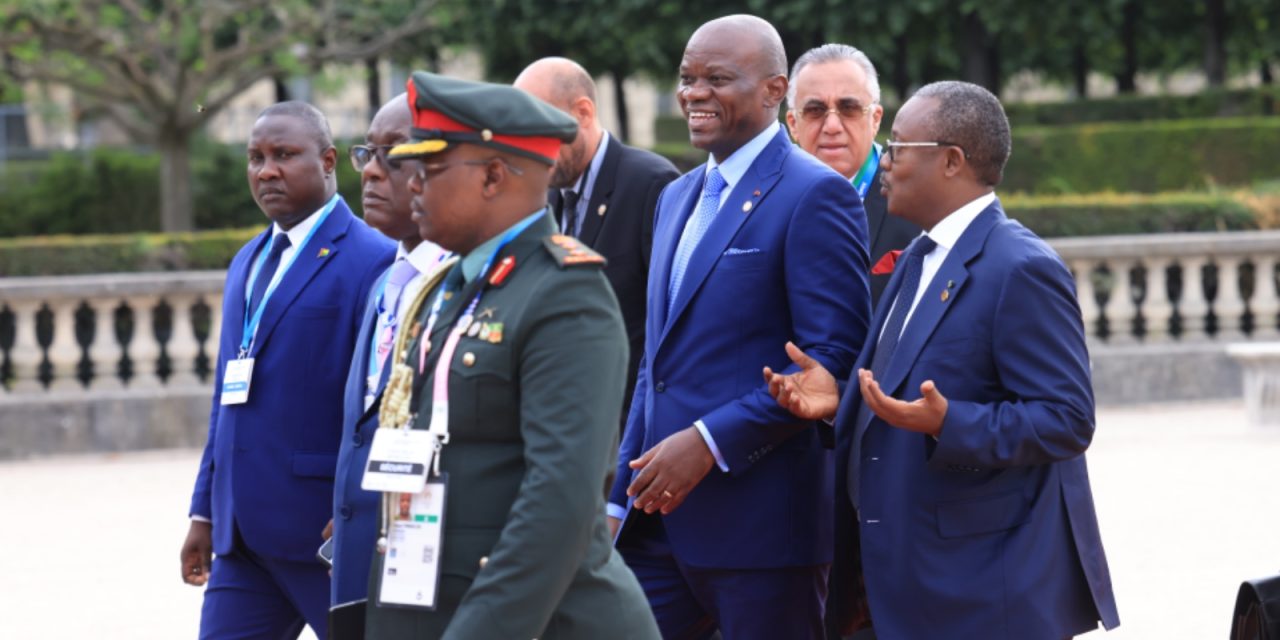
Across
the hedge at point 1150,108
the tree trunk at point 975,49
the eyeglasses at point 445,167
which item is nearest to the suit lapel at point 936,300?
the eyeglasses at point 445,167

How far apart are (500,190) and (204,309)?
10.7 metres

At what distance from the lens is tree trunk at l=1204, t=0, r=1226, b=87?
34.2 metres

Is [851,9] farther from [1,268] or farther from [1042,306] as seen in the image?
[1042,306]

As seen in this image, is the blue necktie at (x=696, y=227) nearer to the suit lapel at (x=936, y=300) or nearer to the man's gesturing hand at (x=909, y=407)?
the suit lapel at (x=936, y=300)

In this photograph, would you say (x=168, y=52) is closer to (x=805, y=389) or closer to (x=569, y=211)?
(x=569, y=211)

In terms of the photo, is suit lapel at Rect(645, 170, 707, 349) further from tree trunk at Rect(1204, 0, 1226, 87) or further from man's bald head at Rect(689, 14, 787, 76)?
tree trunk at Rect(1204, 0, 1226, 87)

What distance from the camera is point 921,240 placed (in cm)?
464

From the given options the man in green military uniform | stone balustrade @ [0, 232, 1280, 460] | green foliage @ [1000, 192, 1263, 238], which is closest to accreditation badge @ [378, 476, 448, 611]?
the man in green military uniform

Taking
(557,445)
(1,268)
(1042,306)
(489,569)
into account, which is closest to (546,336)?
(557,445)

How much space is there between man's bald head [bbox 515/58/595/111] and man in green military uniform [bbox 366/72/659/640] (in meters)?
2.42

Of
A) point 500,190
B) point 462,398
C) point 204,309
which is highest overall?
point 500,190

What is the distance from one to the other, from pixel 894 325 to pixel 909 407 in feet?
Result: 1.39

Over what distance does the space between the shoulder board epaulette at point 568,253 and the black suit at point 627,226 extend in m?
2.38

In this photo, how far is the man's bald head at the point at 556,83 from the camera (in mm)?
6004
